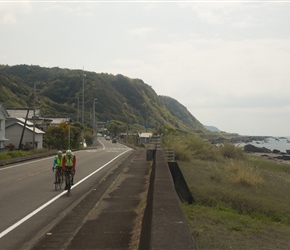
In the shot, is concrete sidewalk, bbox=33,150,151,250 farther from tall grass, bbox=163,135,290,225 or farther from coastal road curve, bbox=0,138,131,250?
tall grass, bbox=163,135,290,225

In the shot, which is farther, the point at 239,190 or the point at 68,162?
the point at 239,190

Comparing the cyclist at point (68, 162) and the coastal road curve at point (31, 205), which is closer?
the coastal road curve at point (31, 205)

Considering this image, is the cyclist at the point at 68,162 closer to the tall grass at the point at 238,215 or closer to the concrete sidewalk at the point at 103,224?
the concrete sidewalk at the point at 103,224

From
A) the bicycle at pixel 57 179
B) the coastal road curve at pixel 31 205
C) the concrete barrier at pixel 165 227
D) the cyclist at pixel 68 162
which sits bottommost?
the coastal road curve at pixel 31 205

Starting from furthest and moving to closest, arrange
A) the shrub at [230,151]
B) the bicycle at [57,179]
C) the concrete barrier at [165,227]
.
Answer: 1. the shrub at [230,151]
2. the bicycle at [57,179]
3. the concrete barrier at [165,227]

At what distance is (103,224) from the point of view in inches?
422

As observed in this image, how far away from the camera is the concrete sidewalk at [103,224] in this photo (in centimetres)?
877

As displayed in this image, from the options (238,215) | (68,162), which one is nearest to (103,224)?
(238,215)

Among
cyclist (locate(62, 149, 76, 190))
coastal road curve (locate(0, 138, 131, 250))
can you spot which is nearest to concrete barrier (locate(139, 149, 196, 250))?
coastal road curve (locate(0, 138, 131, 250))

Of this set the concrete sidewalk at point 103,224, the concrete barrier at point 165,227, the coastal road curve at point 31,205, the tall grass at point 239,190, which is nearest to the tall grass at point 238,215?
the tall grass at point 239,190

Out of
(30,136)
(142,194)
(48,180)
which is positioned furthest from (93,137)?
(142,194)

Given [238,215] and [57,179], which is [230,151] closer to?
[57,179]

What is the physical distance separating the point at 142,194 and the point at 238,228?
18.3ft

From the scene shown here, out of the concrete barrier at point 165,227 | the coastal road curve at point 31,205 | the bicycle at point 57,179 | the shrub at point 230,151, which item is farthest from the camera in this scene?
the shrub at point 230,151
